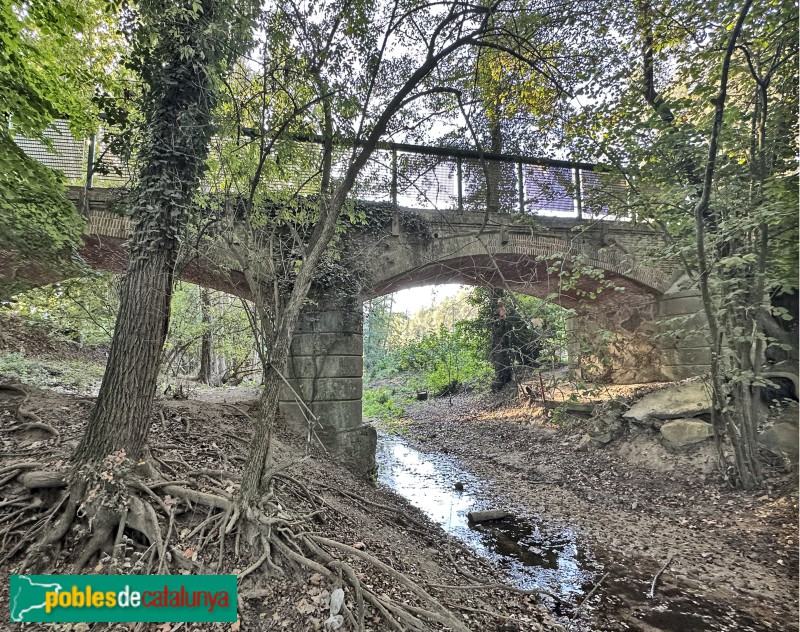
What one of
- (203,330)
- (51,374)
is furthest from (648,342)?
(51,374)

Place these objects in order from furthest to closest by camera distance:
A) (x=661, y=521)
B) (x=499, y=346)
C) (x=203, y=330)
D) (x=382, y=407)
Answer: (x=382, y=407) → (x=499, y=346) → (x=203, y=330) → (x=661, y=521)

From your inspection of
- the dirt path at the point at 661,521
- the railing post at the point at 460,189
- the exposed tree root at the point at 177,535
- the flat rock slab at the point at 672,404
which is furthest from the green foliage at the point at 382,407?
the exposed tree root at the point at 177,535

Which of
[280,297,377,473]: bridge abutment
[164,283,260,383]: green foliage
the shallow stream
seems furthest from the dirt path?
[164,283,260,383]: green foliage

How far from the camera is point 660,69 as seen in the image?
609 centimetres

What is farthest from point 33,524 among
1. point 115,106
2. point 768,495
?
point 768,495

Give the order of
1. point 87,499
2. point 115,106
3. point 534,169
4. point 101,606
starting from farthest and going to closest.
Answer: point 534,169 → point 115,106 → point 87,499 → point 101,606

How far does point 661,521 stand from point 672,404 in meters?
2.91

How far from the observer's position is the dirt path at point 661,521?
12.3 ft

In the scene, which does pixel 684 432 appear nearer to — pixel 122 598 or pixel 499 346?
pixel 499 346

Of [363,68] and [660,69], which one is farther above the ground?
[660,69]

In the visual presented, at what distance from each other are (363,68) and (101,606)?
16.5 ft

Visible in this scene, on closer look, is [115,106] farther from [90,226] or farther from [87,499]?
[87,499]

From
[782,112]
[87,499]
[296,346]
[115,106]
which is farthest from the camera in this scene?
[296,346]

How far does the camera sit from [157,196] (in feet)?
12.3
